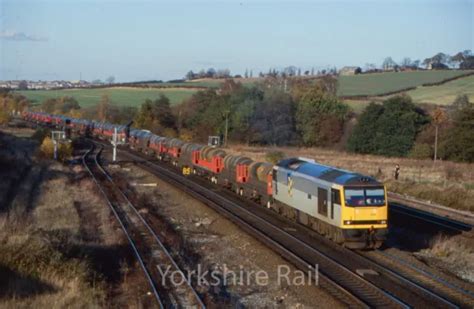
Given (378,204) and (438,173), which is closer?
(378,204)

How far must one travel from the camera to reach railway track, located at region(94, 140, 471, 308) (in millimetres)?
15109

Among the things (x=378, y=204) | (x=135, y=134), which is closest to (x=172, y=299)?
(x=378, y=204)

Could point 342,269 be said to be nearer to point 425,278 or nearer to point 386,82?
point 425,278

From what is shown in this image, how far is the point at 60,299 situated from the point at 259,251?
27.4 feet

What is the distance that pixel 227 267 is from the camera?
18.6 m

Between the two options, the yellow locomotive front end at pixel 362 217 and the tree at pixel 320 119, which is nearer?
the yellow locomotive front end at pixel 362 217

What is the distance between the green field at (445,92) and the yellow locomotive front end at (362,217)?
69.8 metres

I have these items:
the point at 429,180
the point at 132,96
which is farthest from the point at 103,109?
the point at 429,180

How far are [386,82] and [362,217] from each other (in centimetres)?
10267

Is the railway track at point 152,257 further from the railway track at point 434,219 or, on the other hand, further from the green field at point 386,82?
the green field at point 386,82

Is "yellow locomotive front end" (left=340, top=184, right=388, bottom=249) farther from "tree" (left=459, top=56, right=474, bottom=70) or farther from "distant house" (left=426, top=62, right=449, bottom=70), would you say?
"distant house" (left=426, top=62, right=449, bottom=70)

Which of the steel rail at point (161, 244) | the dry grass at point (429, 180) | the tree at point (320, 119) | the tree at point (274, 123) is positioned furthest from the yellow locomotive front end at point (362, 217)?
the tree at point (320, 119)

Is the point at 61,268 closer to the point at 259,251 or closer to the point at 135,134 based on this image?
the point at 259,251

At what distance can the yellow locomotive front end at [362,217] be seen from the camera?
20172 mm
